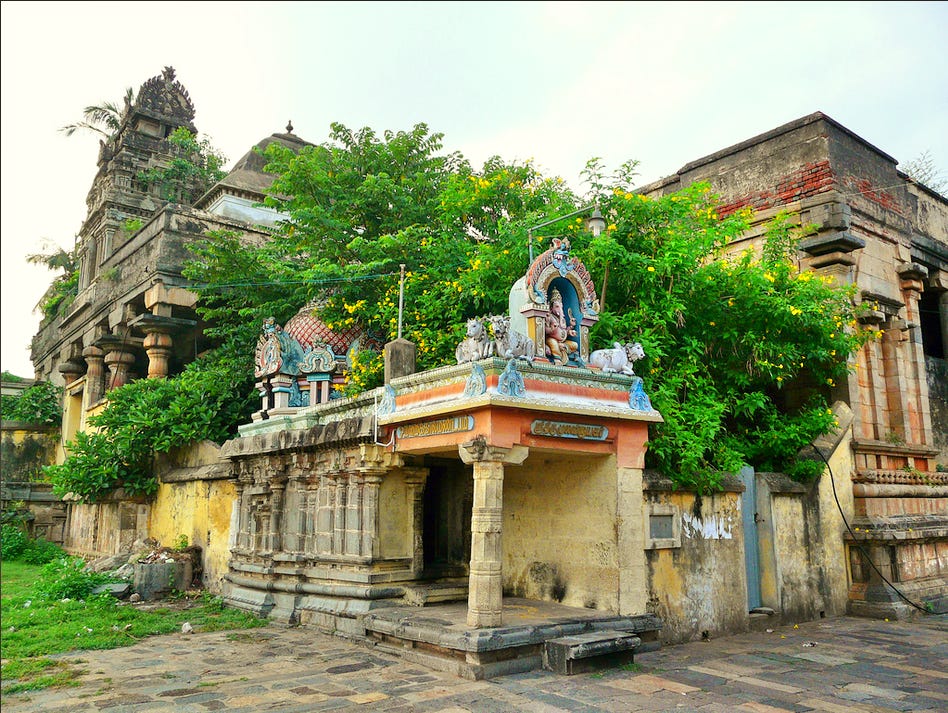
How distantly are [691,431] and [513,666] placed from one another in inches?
157

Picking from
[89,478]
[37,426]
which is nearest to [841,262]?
[89,478]

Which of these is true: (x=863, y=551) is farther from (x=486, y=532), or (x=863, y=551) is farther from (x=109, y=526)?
(x=109, y=526)

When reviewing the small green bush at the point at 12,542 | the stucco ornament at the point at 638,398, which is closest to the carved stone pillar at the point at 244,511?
the stucco ornament at the point at 638,398

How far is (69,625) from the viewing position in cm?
993

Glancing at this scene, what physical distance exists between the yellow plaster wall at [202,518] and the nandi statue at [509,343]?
22.1ft

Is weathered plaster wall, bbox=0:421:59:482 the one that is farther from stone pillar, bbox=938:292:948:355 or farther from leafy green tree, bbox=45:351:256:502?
stone pillar, bbox=938:292:948:355

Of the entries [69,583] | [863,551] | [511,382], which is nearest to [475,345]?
[511,382]

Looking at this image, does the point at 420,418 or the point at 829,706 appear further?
the point at 420,418

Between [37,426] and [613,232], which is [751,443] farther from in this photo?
[37,426]

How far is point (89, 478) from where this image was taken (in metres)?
15.2

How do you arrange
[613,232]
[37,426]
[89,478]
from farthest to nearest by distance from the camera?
1. [37,426]
2. [89,478]
3. [613,232]

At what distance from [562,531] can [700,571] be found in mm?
1827

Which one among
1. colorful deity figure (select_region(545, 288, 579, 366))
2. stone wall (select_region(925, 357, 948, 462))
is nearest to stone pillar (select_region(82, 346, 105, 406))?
colorful deity figure (select_region(545, 288, 579, 366))

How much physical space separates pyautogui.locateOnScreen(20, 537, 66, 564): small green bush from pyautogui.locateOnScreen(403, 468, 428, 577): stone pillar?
40.6ft
